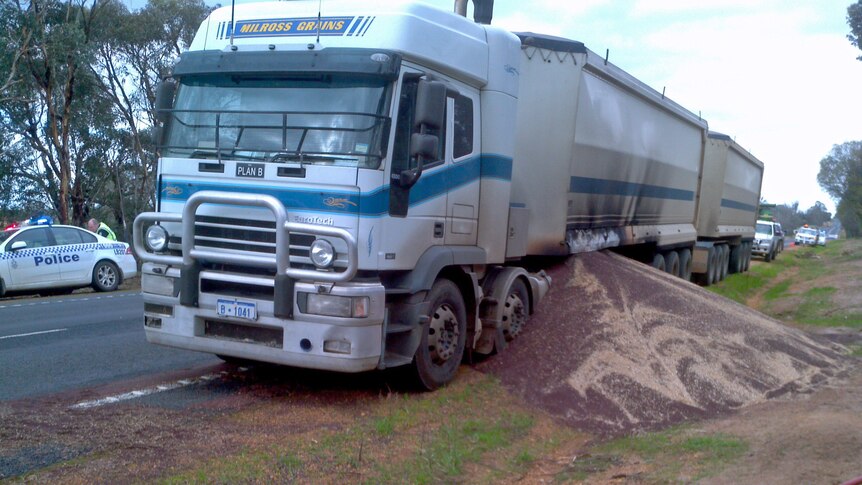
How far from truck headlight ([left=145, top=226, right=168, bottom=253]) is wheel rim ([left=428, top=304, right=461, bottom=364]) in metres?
2.49

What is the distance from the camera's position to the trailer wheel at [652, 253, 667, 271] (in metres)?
16.2

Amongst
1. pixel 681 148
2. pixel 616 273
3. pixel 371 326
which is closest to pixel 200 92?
pixel 371 326

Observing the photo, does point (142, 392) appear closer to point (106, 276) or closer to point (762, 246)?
point (106, 276)

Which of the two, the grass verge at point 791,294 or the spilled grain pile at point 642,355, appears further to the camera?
the grass verge at point 791,294

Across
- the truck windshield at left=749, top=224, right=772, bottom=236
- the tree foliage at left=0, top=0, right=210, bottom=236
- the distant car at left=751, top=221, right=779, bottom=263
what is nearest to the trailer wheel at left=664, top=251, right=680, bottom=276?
the tree foliage at left=0, top=0, right=210, bottom=236

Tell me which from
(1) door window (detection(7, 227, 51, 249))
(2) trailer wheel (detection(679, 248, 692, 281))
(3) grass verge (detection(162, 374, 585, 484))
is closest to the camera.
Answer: (3) grass verge (detection(162, 374, 585, 484))

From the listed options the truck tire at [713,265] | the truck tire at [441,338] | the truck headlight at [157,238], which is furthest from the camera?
the truck tire at [713,265]

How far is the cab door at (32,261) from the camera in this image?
16891 millimetres

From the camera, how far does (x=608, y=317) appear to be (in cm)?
948

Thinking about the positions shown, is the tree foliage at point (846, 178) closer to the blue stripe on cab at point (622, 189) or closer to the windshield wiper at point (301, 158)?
the blue stripe on cab at point (622, 189)

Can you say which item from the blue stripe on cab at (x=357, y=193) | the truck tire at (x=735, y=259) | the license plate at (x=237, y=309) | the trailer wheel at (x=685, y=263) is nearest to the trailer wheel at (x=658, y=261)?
the trailer wheel at (x=685, y=263)

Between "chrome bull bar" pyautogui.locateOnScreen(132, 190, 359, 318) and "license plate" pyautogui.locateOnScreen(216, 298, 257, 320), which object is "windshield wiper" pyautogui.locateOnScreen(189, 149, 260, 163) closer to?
"chrome bull bar" pyautogui.locateOnScreen(132, 190, 359, 318)

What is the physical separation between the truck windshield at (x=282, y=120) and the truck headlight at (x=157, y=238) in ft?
2.29

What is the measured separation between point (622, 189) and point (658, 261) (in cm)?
356
